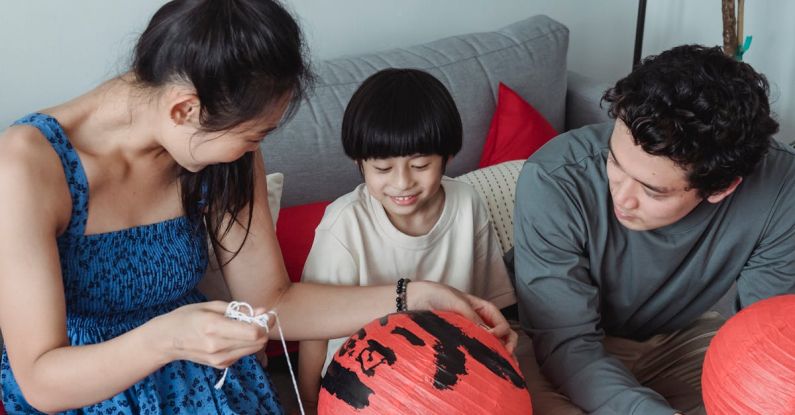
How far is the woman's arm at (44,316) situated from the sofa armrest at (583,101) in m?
1.72

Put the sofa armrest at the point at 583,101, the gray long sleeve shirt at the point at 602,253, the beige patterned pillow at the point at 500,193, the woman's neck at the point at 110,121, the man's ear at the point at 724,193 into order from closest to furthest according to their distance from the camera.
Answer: the woman's neck at the point at 110,121 → the man's ear at the point at 724,193 → the gray long sleeve shirt at the point at 602,253 → the beige patterned pillow at the point at 500,193 → the sofa armrest at the point at 583,101

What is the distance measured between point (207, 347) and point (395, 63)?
1.35 metres

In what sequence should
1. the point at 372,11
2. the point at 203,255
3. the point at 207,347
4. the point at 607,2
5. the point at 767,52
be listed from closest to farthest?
1. the point at 207,347
2. the point at 203,255
3. the point at 372,11
4. the point at 607,2
5. the point at 767,52

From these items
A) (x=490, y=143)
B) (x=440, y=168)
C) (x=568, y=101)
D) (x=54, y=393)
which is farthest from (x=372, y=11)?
(x=54, y=393)

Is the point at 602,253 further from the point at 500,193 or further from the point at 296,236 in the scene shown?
the point at 296,236

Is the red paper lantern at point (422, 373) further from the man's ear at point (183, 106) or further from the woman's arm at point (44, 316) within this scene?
the man's ear at point (183, 106)

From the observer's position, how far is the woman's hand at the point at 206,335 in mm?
1047

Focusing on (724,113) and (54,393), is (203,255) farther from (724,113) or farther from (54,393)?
(724,113)

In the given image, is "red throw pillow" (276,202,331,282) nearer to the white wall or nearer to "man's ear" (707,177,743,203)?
the white wall

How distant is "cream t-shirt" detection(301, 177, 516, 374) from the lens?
5.37 feet

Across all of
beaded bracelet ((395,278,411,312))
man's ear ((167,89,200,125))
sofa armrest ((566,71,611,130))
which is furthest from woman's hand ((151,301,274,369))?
sofa armrest ((566,71,611,130))

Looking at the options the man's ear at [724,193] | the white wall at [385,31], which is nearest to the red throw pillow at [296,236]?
the white wall at [385,31]

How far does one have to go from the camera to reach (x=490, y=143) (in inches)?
91.7

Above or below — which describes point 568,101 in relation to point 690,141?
below
